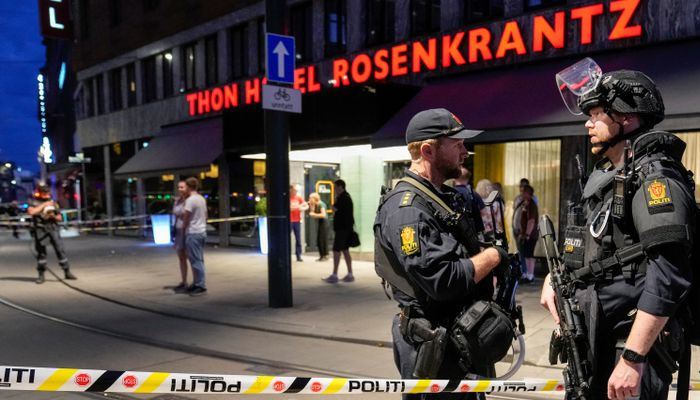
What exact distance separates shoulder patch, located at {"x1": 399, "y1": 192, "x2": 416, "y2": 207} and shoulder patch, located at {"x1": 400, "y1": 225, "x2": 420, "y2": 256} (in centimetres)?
11

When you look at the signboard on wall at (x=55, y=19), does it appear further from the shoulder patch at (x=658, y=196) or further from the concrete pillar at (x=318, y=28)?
the shoulder patch at (x=658, y=196)

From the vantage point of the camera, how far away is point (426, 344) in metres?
2.20

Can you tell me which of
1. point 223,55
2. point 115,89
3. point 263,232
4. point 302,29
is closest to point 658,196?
point 263,232

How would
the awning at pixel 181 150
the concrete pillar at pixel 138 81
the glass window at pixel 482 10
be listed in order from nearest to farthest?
the glass window at pixel 482 10 < the awning at pixel 181 150 < the concrete pillar at pixel 138 81

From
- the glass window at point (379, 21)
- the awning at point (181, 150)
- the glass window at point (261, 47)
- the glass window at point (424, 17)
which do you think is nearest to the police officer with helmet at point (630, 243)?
the glass window at point (424, 17)

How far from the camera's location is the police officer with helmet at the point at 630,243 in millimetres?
1835


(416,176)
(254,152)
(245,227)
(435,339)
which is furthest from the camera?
(245,227)

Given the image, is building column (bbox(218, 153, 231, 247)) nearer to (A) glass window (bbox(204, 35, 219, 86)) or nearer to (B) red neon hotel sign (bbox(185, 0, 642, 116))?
(B) red neon hotel sign (bbox(185, 0, 642, 116))

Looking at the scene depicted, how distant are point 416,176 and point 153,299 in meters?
7.24

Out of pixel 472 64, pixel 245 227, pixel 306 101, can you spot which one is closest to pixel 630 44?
pixel 472 64

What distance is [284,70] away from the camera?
7.39m

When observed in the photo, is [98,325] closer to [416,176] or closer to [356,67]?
[416,176]

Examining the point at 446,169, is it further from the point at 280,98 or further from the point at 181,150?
the point at 181,150

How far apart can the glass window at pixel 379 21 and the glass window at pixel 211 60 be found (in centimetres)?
651
